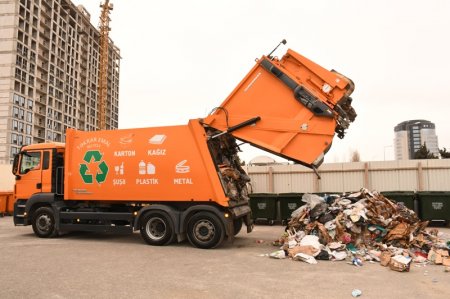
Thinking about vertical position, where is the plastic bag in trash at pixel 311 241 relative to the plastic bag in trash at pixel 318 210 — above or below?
below

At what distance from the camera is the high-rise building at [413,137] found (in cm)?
7194

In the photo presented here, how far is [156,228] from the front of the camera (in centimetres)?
895

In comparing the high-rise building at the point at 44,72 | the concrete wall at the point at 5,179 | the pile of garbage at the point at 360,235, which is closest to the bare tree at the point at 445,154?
the pile of garbage at the point at 360,235

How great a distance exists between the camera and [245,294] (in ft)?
16.6

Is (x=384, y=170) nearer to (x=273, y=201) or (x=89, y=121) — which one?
(x=273, y=201)

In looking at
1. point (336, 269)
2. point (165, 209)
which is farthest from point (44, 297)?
point (336, 269)

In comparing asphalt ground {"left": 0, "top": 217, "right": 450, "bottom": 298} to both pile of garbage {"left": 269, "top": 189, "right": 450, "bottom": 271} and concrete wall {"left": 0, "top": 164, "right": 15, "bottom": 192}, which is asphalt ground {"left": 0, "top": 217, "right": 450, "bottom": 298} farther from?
concrete wall {"left": 0, "top": 164, "right": 15, "bottom": 192}

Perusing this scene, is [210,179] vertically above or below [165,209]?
above

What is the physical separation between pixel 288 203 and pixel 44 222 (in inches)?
321

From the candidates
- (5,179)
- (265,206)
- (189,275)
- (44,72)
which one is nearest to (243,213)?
(189,275)

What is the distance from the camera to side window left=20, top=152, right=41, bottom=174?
10.3m

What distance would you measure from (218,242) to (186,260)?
1.20 m

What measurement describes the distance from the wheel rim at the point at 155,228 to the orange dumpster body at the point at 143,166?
54cm

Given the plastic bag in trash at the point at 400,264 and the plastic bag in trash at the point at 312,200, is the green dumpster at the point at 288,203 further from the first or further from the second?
the plastic bag in trash at the point at 400,264
